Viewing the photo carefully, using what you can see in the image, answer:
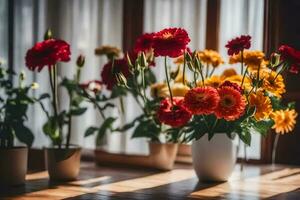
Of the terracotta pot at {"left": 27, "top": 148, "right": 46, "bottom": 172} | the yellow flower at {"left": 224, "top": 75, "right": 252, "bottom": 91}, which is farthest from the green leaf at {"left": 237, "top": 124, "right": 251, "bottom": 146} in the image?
the terracotta pot at {"left": 27, "top": 148, "right": 46, "bottom": 172}

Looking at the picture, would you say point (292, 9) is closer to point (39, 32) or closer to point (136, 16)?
point (136, 16)

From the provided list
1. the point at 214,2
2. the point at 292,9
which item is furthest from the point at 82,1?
the point at 292,9

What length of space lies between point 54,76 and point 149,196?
0.50m

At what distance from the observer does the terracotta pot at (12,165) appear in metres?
1.51

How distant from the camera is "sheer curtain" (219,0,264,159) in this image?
82.6 inches

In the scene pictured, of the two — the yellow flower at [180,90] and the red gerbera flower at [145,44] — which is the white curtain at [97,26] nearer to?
the yellow flower at [180,90]

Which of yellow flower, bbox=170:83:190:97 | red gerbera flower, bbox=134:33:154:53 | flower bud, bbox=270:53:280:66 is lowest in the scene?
yellow flower, bbox=170:83:190:97

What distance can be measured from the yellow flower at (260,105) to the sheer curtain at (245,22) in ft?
2.14

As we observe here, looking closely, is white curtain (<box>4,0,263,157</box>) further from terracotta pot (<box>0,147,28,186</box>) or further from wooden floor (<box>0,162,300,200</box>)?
terracotta pot (<box>0,147,28,186</box>)

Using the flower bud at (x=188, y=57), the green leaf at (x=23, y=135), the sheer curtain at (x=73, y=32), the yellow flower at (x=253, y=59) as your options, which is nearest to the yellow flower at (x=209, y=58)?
the yellow flower at (x=253, y=59)

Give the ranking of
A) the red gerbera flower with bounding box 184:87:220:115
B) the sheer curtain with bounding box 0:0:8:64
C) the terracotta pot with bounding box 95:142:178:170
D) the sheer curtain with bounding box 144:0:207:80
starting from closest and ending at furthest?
the red gerbera flower with bounding box 184:87:220:115 → the terracotta pot with bounding box 95:142:178:170 → the sheer curtain with bounding box 144:0:207:80 → the sheer curtain with bounding box 0:0:8:64

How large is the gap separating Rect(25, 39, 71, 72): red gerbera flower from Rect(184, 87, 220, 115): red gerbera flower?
407mm

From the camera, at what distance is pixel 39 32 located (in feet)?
8.46

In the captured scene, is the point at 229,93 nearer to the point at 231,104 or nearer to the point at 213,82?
the point at 231,104
